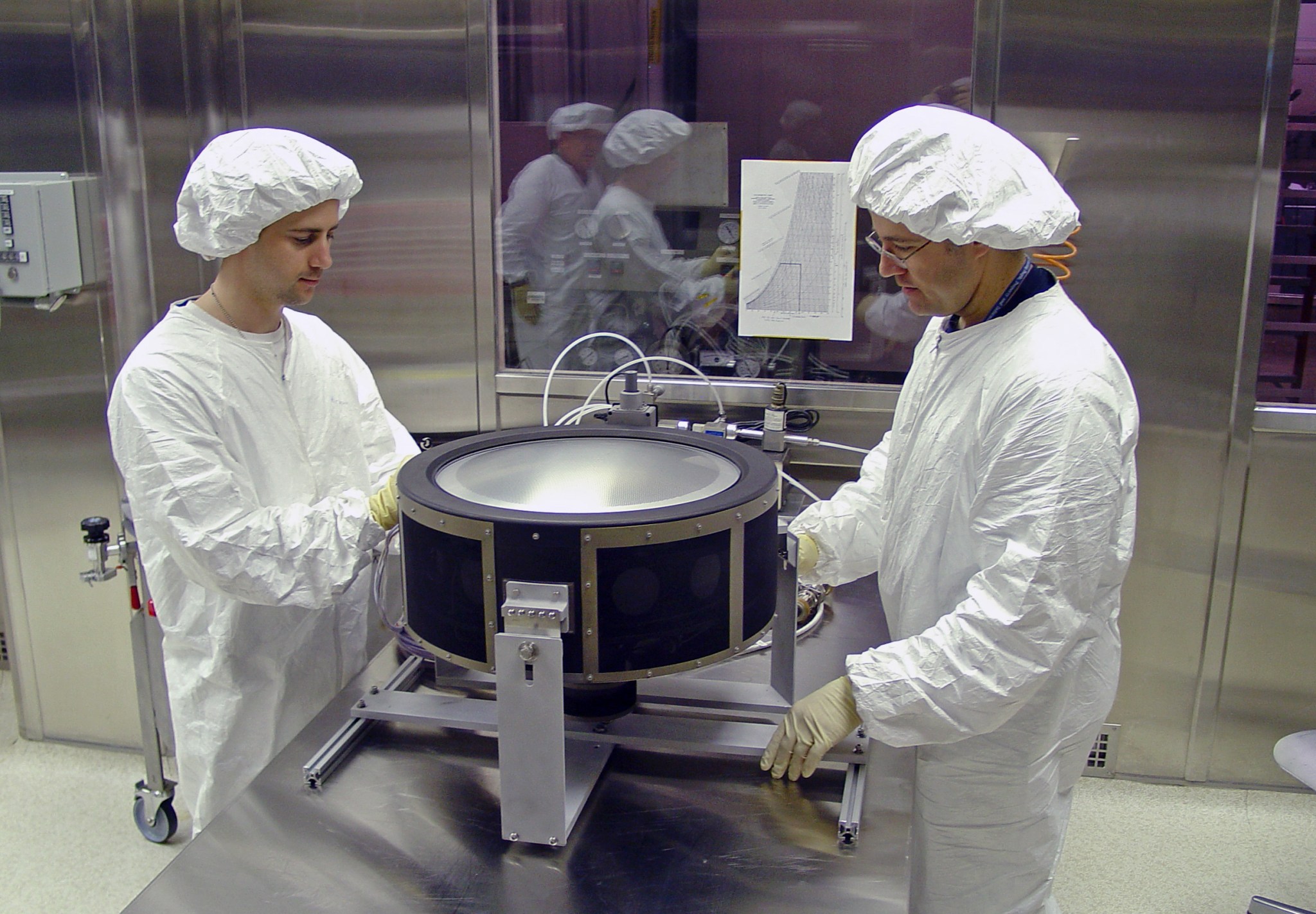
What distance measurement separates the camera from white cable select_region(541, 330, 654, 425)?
8.09 ft

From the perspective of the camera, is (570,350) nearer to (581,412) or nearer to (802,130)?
(581,412)

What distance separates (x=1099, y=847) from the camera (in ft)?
7.84

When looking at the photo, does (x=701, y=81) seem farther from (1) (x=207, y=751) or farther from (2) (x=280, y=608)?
(1) (x=207, y=751)

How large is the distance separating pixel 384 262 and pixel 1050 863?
74.6 inches

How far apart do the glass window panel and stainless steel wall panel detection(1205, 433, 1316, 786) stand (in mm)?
841

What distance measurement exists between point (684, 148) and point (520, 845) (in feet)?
5.50

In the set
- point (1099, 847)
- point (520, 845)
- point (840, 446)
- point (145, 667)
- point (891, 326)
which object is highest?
point (891, 326)

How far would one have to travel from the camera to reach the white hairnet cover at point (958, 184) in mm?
1229

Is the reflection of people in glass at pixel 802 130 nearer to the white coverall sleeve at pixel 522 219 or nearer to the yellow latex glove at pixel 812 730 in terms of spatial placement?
the white coverall sleeve at pixel 522 219

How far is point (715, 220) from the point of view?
2467mm

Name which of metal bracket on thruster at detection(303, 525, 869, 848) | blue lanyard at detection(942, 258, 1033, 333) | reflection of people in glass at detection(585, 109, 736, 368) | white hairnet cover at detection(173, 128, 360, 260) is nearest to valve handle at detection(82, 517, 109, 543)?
white hairnet cover at detection(173, 128, 360, 260)

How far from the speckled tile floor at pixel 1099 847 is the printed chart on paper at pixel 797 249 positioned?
1.23 metres

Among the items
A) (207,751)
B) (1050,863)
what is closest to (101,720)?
(207,751)

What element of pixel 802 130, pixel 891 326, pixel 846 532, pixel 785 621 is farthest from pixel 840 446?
pixel 785 621
